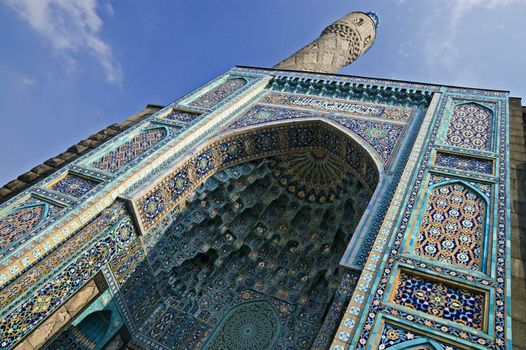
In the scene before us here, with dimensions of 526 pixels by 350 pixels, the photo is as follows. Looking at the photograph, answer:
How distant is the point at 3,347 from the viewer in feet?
9.98

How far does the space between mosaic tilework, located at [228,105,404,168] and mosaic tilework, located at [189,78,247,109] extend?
504mm

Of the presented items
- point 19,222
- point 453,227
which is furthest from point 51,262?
point 453,227

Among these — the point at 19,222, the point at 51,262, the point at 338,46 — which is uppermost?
the point at 338,46

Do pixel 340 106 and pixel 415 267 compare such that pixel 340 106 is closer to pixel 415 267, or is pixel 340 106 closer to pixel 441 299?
pixel 415 267

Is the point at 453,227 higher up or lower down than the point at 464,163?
lower down

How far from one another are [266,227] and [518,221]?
2.83 m

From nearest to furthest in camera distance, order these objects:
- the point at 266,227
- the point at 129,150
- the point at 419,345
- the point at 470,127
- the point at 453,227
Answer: the point at 419,345 < the point at 453,227 < the point at 470,127 < the point at 129,150 < the point at 266,227

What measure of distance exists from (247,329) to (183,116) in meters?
2.68

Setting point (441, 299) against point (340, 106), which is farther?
point (340, 106)

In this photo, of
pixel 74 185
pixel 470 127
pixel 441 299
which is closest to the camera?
pixel 441 299

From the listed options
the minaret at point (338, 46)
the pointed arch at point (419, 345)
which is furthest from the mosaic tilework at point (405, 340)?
the minaret at point (338, 46)

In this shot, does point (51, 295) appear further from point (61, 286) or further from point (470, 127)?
point (470, 127)

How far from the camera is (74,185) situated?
4.21 meters

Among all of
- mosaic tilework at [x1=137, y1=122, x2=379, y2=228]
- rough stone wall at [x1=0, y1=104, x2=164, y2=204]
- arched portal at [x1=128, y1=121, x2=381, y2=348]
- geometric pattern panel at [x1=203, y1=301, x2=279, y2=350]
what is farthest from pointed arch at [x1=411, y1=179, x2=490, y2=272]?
rough stone wall at [x1=0, y1=104, x2=164, y2=204]
